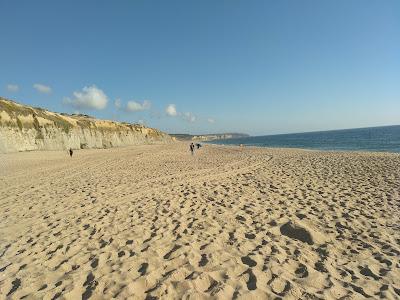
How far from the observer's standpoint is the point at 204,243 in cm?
659

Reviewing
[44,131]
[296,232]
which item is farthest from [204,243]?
[44,131]

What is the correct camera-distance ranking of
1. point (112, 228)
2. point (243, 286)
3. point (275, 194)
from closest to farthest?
point (243, 286)
point (112, 228)
point (275, 194)

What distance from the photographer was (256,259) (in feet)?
18.9

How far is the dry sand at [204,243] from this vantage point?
488cm

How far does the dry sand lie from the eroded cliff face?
3759 cm

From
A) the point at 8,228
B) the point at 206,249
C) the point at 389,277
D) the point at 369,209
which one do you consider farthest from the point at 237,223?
the point at 8,228

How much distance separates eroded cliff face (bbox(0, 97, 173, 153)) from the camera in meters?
44.1

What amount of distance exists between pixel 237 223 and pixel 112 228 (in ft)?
11.1

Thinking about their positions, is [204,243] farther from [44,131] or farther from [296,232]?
[44,131]

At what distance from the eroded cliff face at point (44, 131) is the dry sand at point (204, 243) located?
3759 centimetres

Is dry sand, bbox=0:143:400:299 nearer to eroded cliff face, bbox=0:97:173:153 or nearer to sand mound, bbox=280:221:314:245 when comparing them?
sand mound, bbox=280:221:314:245

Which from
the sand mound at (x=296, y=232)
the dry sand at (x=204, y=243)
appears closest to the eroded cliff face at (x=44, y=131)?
the dry sand at (x=204, y=243)

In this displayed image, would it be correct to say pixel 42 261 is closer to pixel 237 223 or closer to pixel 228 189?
pixel 237 223

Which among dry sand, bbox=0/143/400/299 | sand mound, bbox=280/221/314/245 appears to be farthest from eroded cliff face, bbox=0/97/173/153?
sand mound, bbox=280/221/314/245
